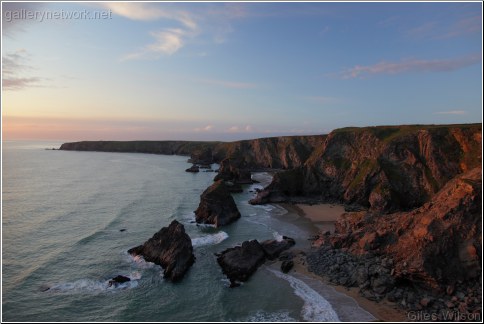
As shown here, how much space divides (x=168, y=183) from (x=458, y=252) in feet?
268

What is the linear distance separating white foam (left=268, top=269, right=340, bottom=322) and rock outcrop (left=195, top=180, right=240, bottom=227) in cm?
2355

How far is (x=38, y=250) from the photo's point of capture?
42.8 m

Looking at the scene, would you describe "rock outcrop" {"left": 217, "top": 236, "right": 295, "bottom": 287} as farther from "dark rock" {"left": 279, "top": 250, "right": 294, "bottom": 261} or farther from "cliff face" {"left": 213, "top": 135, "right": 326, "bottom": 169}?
"cliff face" {"left": 213, "top": 135, "right": 326, "bottom": 169}

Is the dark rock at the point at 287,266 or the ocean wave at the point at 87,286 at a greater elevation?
the dark rock at the point at 287,266

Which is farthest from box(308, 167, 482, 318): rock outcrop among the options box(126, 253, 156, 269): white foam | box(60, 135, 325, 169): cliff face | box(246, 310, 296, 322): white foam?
box(60, 135, 325, 169): cliff face

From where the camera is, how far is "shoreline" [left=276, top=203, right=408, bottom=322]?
93.7 ft

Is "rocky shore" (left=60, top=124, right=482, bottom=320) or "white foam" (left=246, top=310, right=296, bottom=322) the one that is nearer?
"white foam" (left=246, top=310, right=296, bottom=322)

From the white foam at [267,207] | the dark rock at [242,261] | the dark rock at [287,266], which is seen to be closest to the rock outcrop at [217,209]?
the white foam at [267,207]

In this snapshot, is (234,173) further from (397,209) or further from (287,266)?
(287,266)

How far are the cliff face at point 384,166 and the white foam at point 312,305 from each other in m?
35.0

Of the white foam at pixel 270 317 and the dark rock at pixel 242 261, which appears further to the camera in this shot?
the dark rock at pixel 242 261

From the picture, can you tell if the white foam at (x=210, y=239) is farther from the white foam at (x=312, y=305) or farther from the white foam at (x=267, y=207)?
the white foam at (x=267, y=207)

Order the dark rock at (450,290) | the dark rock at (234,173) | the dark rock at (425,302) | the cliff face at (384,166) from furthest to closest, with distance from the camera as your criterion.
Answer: the dark rock at (234,173)
the cliff face at (384,166)
the dark rock at (450,290)
the dark rock at (425,302)

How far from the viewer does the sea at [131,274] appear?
29.3 metres
